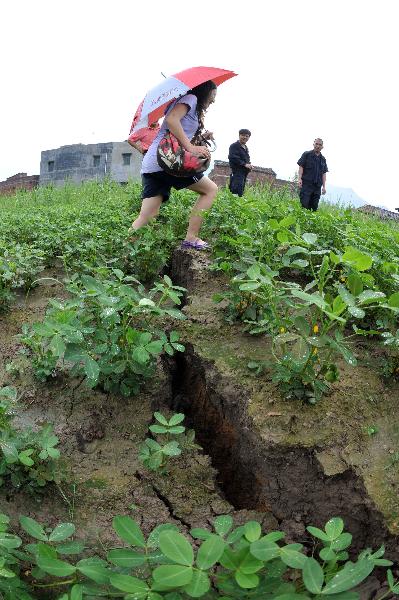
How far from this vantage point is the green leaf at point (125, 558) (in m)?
1.46

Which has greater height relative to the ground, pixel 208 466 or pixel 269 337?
pixel 269 337

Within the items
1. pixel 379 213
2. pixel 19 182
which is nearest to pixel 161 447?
pixel 379 213

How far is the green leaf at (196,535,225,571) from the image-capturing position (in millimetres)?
1349

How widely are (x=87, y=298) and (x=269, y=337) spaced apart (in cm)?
94

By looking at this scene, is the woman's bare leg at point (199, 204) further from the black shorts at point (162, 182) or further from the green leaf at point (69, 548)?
the green leaf at point (69, 548)

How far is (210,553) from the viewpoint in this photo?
54.0 inches

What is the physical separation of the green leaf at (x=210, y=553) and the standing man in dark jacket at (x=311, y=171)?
748cm

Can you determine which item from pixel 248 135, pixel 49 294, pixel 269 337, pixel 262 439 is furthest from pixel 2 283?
pixel 248 135

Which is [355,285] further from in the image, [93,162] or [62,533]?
[93,162]

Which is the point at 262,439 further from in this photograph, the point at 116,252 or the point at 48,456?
the point at 116,252

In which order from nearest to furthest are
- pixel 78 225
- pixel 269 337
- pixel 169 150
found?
pixel 269 337, pixel 169 150, pixel 78 225

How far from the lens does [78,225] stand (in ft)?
15.0

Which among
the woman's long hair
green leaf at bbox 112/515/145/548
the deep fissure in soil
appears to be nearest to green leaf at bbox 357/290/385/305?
the deep fissure in soil

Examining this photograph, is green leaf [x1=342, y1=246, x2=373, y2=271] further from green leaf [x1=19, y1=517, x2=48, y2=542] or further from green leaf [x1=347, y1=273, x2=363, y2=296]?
green leaf [x1=19, y1=517, x2=48, y2=542]
